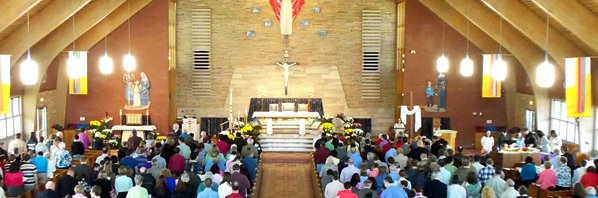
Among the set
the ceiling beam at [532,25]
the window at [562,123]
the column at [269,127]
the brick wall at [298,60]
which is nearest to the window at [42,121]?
the brick wall at [298,60]

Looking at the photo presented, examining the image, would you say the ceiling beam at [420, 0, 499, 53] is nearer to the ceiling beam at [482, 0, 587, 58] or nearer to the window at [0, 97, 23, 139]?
the ceiling beam at [482, 0, 587, 58]

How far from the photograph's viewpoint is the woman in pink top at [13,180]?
58.2 feet

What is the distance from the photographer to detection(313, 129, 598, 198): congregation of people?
15.4 meters

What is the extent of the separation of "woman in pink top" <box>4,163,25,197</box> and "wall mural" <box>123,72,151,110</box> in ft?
53.4

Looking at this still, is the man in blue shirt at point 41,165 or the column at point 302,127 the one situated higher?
the column at point 302,127

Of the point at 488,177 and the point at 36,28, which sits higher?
the point at 36,28

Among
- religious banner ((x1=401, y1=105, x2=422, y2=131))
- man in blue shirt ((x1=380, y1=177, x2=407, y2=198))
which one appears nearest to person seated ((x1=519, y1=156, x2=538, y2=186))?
man in blue shirt ((x1=380, y1=177, x2=407, y2=198))

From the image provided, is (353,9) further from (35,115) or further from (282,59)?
(35,115)

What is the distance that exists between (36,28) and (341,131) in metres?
11.3

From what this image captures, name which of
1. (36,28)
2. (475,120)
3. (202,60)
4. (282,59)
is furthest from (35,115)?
(475,120)

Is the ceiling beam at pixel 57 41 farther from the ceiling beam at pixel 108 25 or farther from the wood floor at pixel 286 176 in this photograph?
the wood floor at pixel 286 176

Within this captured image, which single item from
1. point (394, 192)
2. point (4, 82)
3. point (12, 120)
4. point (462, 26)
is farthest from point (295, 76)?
point (394, 192)

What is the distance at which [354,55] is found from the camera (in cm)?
3691

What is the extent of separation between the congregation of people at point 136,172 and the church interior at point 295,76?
399 centimetres
